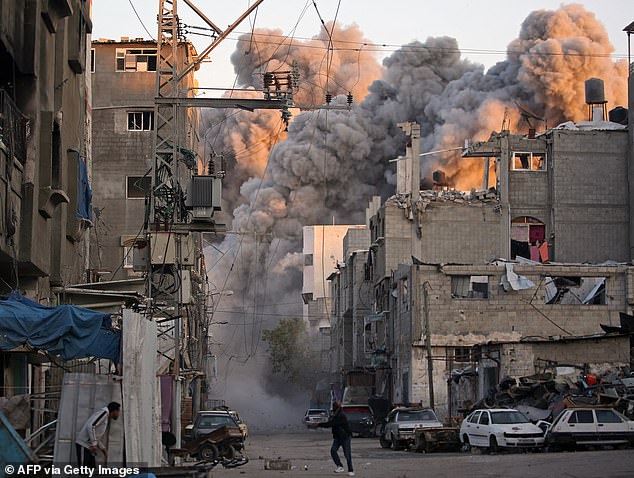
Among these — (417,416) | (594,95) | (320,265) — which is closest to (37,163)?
(417,416)

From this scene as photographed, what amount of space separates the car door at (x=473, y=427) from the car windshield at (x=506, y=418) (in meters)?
0.66

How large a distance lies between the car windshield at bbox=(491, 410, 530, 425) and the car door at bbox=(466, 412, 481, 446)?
0.66 m

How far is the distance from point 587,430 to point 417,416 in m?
9.23

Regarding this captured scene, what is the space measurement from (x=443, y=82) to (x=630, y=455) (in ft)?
275

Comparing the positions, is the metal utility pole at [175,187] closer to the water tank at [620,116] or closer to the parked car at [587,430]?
the parked car at [587,430]

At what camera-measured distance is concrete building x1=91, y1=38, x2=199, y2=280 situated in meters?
49.9

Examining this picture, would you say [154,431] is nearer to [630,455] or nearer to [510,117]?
[630,455]

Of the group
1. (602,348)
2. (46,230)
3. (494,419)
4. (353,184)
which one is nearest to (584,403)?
(494,419)

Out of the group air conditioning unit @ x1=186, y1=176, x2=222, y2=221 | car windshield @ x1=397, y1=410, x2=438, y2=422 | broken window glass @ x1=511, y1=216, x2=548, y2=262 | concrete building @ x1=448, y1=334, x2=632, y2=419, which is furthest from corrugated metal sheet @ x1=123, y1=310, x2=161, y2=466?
broken window glass @ x1=511, y1=216, x2=548, y2=262

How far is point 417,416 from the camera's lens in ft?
126

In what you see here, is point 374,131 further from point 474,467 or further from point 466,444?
point 474,467

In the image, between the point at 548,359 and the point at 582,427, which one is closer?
the point at 582,427

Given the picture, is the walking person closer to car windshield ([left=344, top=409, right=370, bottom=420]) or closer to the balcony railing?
the balcony railing

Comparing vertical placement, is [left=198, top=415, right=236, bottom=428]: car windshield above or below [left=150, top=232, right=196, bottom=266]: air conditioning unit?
below
